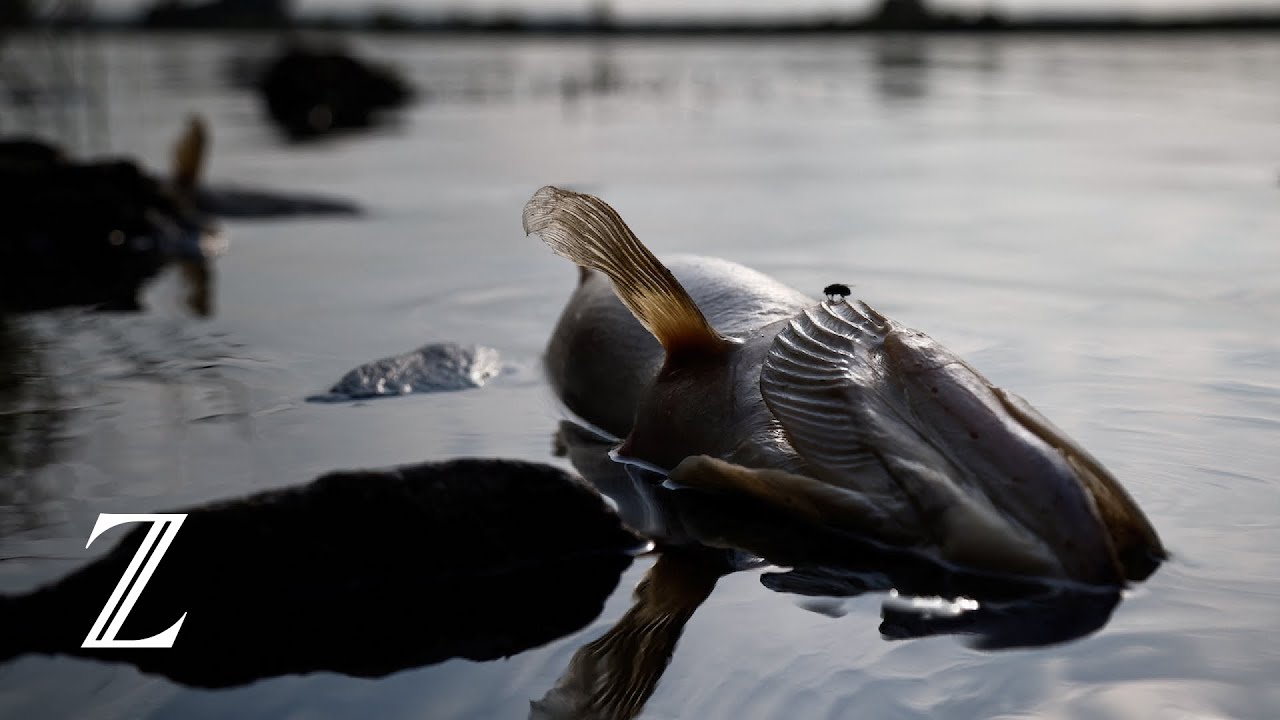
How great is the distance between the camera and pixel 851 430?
3010 millimetres

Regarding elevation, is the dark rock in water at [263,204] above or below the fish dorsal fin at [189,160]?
below

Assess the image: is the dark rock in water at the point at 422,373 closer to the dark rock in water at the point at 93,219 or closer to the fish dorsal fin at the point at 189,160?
the dark rock in water at the point at 93,219

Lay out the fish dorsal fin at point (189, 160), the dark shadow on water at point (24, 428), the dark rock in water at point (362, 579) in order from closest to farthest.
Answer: the dark rock in water at point (362, 579) < the dark shadow on water at point (24, 428) < the fish dorsal fin at point (189, 160)

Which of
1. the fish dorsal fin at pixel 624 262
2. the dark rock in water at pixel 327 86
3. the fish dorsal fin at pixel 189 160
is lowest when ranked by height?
the dark rock in water at pixel 327 86

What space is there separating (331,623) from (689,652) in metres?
0.74

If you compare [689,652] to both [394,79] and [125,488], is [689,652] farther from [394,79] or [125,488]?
[394,79]

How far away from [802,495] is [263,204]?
6357mm

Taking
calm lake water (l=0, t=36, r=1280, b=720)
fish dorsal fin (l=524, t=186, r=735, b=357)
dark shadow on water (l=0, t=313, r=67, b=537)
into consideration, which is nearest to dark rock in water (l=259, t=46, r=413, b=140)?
calm lake water (l=0, t=36, r=1280, b=720)

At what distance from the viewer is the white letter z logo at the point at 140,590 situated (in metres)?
2.58

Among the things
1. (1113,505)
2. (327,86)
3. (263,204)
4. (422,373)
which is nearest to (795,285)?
(422,373)

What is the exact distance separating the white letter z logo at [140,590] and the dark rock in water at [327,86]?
16.2 metres

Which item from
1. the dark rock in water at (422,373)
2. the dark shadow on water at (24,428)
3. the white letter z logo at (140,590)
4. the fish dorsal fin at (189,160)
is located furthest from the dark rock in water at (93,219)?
the white letter z logo at (140,590)

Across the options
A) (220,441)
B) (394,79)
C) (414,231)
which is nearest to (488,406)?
(220,441)

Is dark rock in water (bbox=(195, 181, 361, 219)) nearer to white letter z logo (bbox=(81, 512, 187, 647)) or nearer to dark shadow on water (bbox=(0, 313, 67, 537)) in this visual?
dark shadow on water (bbox=(0, 313, 67, 537))
